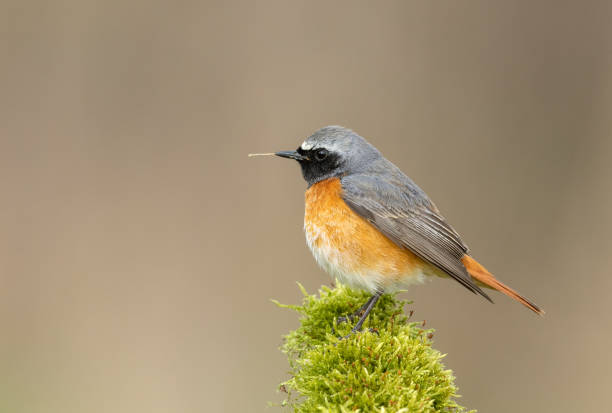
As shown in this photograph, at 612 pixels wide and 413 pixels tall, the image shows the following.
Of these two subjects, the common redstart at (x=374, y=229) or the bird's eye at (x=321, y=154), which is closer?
the common redstart at (x=374, y=229)

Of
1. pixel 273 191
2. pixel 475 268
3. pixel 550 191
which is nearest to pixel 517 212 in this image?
pixel 550 191

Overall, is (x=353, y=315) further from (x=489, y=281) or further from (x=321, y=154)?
(x=321, y=154)

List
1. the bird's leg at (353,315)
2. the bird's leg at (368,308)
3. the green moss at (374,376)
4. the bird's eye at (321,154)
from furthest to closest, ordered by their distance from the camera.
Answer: the bird's eye at (321,154) → the bird's leg at (353,315) → the bird's leg at (368,308) → the green moss at (374,376)

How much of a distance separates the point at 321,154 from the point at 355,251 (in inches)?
32.7

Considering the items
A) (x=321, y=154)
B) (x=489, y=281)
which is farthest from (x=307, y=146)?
(x=489, y=281)

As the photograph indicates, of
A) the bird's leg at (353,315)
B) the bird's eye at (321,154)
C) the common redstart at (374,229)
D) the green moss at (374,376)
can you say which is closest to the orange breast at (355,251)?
the common redstart at (374,229)

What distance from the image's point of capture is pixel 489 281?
4.09m

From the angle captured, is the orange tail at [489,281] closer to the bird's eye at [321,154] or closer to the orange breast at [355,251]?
the orange breast at [355,251]

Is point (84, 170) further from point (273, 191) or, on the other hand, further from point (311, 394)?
point (311, 394)

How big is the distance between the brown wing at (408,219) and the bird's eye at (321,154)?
0.25 m

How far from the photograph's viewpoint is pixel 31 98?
7.87 metres

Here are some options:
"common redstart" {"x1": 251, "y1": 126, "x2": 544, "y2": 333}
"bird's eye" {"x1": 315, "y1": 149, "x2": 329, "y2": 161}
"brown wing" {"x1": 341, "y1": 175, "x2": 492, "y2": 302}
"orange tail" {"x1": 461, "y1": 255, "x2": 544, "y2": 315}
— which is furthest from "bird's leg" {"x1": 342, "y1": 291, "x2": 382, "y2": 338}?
"bird's eye" {"x1": 315, "y1": 149, "x2": 329, "y2": 161}

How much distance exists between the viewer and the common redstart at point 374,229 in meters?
4.00

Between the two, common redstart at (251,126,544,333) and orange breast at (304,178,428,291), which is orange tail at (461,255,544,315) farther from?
orange breast at (304,178,428,291)
